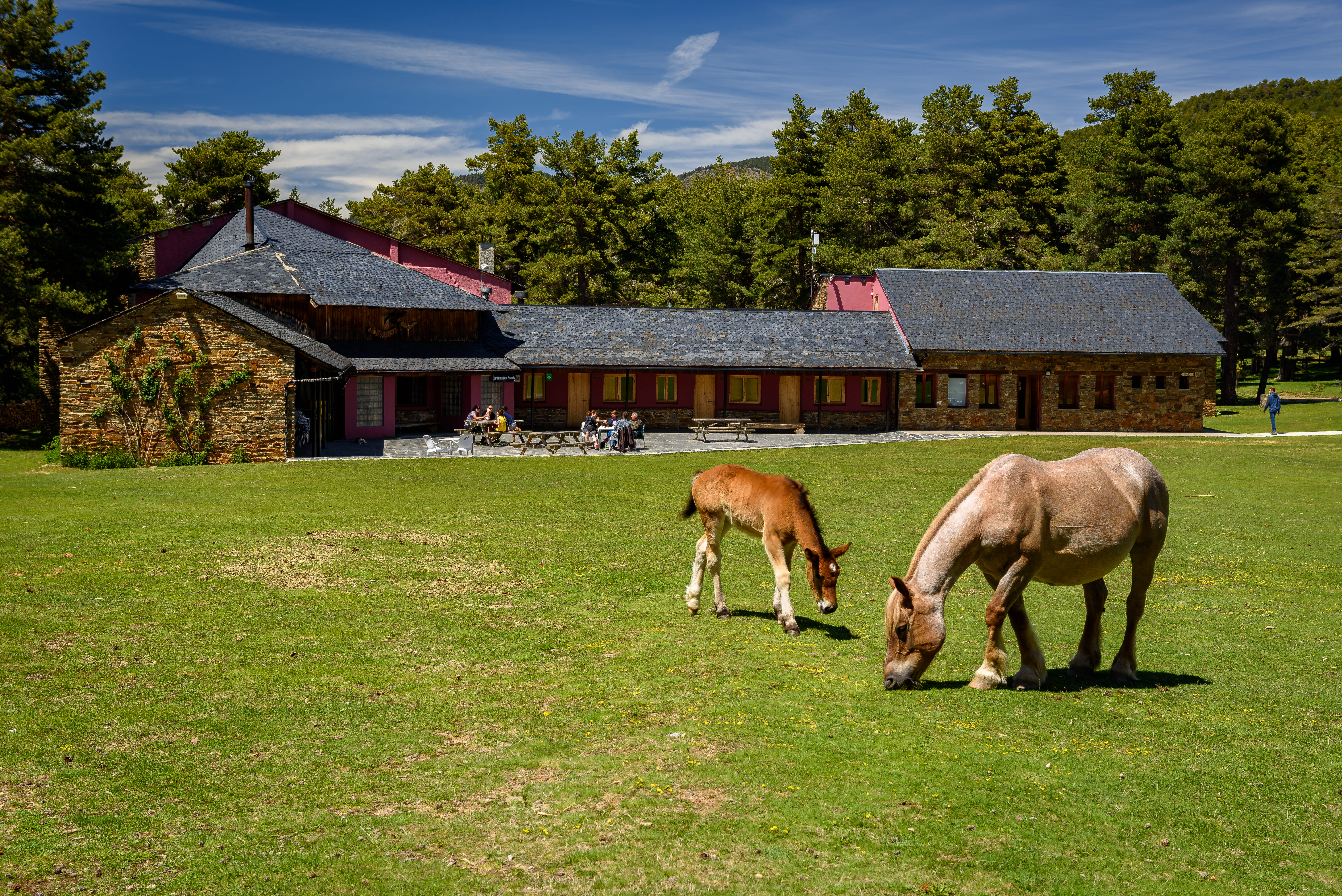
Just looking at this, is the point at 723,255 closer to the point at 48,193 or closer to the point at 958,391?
the point at 958,391

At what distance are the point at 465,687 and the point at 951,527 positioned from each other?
4971 mm

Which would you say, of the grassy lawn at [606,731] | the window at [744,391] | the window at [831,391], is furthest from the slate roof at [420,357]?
the grassy lawn at [606,731]

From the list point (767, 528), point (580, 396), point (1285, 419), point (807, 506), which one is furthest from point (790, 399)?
point (807, 506)

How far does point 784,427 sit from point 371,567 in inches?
1252

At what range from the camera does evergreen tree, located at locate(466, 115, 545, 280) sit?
69.8m

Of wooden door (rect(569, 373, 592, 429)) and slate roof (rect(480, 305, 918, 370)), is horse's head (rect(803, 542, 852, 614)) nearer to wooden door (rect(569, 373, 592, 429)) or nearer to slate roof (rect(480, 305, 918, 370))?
slate roof (rect(480, 305, 918, 370))

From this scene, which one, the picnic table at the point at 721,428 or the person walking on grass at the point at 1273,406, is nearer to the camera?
the picnic table at the point at 721,428

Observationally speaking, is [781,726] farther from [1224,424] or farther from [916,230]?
[916,230]

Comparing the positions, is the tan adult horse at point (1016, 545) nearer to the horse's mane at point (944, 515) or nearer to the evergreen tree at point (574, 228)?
the horse's mane at point (944, 515)

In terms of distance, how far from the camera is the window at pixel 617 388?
46.7 meters

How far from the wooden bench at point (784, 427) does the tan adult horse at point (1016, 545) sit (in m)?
33.6

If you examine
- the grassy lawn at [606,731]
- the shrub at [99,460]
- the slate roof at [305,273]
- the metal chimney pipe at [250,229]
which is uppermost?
the metal chimney pipe at [250,229]

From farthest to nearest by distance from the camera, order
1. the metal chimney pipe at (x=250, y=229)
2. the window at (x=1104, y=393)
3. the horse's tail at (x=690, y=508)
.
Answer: the window at (x=1104, y=393) < the metal chimney pipe at (x=250, y=229) < the horse's tail at (x=690, y=508)

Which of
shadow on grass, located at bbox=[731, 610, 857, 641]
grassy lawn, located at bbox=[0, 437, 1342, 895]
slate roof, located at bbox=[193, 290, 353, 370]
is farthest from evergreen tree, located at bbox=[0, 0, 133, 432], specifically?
shadow on grass, located at bbox=[731, 610, 857, 641]
